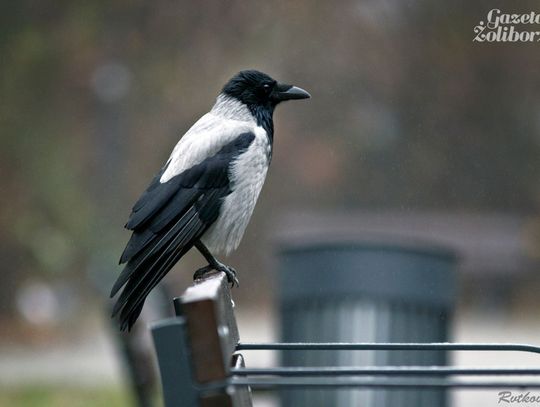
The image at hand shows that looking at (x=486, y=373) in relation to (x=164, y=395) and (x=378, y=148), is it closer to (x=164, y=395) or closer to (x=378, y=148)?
(x=164, y=395)

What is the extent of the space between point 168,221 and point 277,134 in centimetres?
887

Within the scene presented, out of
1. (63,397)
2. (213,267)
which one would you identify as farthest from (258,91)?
(63,397)

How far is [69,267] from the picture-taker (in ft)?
43.5

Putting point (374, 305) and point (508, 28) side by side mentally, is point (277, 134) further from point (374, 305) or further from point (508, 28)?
point (374, 305)

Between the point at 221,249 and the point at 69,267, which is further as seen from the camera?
the point at 69,267

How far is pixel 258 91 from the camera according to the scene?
4.80 m

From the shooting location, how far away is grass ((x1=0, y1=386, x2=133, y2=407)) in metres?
8.96

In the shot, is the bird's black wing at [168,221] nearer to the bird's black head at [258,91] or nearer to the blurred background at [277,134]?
the bird's black head at [258,91]

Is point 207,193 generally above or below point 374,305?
above

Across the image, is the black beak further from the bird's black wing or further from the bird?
the bird's black wing

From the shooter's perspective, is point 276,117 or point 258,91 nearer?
point 258,91

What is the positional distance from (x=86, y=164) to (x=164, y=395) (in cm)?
1133

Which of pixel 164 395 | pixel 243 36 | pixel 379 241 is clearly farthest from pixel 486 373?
pixel 243 36

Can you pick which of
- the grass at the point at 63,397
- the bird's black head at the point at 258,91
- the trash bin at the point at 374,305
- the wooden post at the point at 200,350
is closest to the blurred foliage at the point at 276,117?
the grass at the point at 63,397
